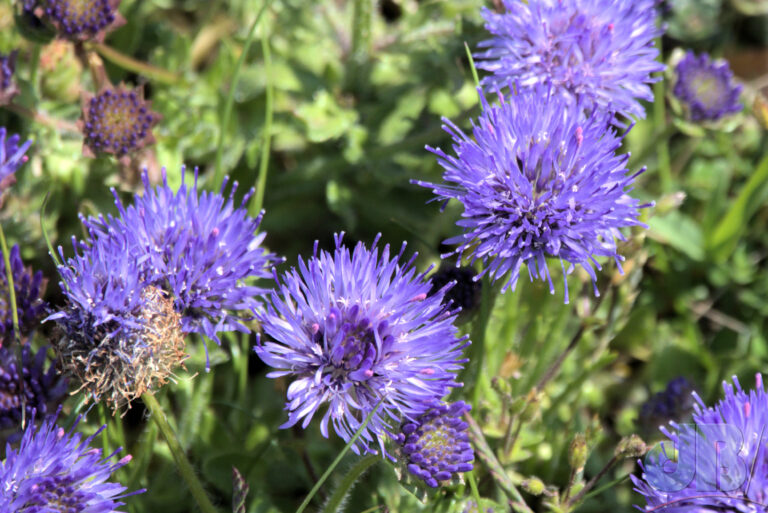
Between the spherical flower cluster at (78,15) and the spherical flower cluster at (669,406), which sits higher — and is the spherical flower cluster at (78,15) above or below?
above

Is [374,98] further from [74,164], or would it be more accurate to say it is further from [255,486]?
[255,486]

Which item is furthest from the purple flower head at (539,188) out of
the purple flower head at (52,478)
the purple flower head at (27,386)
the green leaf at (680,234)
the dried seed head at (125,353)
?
the green leaf at (680,234)

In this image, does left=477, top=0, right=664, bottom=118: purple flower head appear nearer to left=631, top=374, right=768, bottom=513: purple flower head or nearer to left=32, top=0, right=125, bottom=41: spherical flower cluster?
left=631, top=374, right=768, bottom=513: purple flower head

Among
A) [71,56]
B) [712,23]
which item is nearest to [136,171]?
[71,56]

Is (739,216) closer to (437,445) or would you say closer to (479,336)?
(479,336)

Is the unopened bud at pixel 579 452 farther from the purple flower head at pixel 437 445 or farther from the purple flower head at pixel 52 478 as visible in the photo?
→ the purple flower head at pixel 52 478
